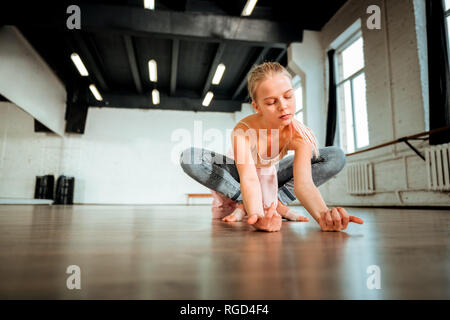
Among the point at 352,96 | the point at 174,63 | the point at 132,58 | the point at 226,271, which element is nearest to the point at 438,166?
the point at 352,96

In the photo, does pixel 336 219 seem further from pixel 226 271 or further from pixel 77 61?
pixel 77 61

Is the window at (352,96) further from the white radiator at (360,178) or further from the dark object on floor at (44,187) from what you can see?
the dark object on floor at (44,187)

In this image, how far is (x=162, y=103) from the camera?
9469 millimetres

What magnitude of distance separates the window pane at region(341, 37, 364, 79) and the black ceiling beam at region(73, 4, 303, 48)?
107 cm

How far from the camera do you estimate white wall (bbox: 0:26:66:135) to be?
5.34 metres

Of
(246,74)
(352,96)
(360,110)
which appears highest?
(246,74)

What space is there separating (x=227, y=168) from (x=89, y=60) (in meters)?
6.36

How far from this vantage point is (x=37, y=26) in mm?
4930

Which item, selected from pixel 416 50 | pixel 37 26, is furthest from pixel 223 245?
pixel 37 26

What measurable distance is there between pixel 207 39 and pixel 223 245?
18.0 ft

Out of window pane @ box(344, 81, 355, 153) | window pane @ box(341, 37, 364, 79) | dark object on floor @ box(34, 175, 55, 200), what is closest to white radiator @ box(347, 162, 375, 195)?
window pane @ box(344, 81, 355, 153)

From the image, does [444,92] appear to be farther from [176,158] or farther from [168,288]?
[176,158]

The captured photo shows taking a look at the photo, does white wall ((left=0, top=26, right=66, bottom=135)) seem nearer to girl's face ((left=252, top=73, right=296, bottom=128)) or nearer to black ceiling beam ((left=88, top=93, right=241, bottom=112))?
black ceiling beam ((left=88, top=93, right=241, bottom=112))

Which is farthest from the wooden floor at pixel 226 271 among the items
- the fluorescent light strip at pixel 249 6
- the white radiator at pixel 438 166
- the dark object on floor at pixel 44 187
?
the dark object on floor at pixel 44 187
